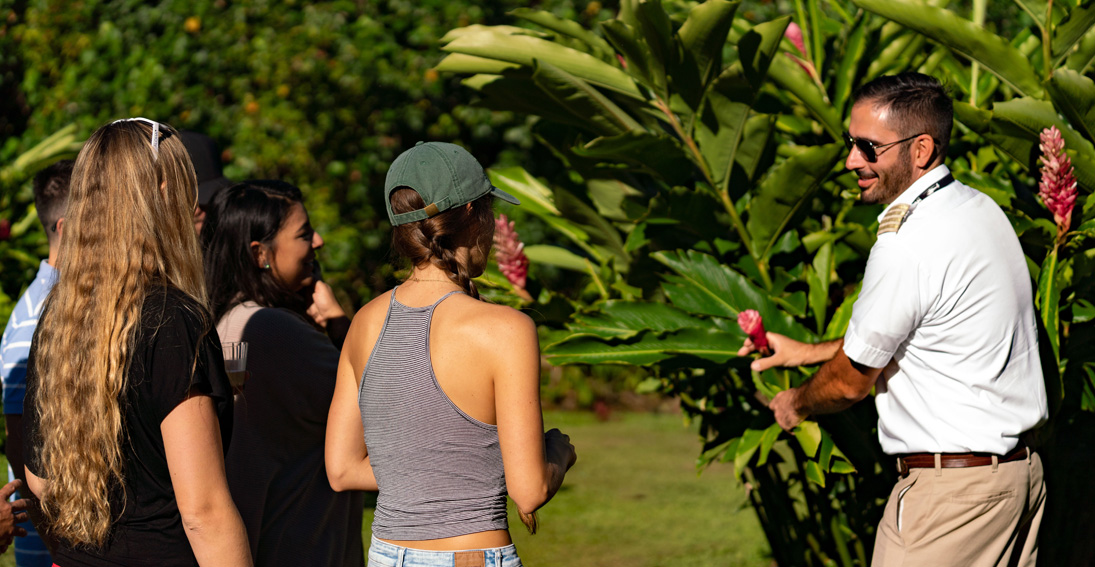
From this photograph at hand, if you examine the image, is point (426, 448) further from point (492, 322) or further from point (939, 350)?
point (939, 350)

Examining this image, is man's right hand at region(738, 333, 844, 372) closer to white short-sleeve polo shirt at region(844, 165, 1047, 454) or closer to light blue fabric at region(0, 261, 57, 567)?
white short-sleeve polo shirt at region(844, 165, 1047, 454)

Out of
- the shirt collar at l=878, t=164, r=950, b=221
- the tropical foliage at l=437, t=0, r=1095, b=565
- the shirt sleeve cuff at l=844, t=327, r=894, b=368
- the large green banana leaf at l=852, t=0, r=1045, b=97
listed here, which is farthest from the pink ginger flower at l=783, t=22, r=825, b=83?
the shirt sleeve cuff at l=844, t=327, r=894, b=368

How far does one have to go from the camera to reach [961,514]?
7.59 ft

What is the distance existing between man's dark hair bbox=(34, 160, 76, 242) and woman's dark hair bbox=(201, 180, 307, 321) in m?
0.70

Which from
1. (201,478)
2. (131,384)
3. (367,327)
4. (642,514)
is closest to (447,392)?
(367,327)

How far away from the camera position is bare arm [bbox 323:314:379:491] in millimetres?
2066

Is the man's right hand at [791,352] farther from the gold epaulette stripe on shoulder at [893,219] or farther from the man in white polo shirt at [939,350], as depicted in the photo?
the gold epaulette stripe on shoulder at [893,219]

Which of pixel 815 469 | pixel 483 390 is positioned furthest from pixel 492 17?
pixel 483 390

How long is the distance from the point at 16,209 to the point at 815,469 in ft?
17.4

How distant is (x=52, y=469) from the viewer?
1799 mm

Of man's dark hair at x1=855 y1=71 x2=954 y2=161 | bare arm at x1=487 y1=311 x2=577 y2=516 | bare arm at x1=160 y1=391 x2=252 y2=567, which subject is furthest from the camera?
man's dark hair at x1=855 y1=71 x2=954 y2=161

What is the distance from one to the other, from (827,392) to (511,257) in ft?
3.71

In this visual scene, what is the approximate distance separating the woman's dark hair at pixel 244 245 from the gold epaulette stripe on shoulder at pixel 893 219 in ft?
5.22

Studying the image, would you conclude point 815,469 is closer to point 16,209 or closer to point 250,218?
point 250,218
